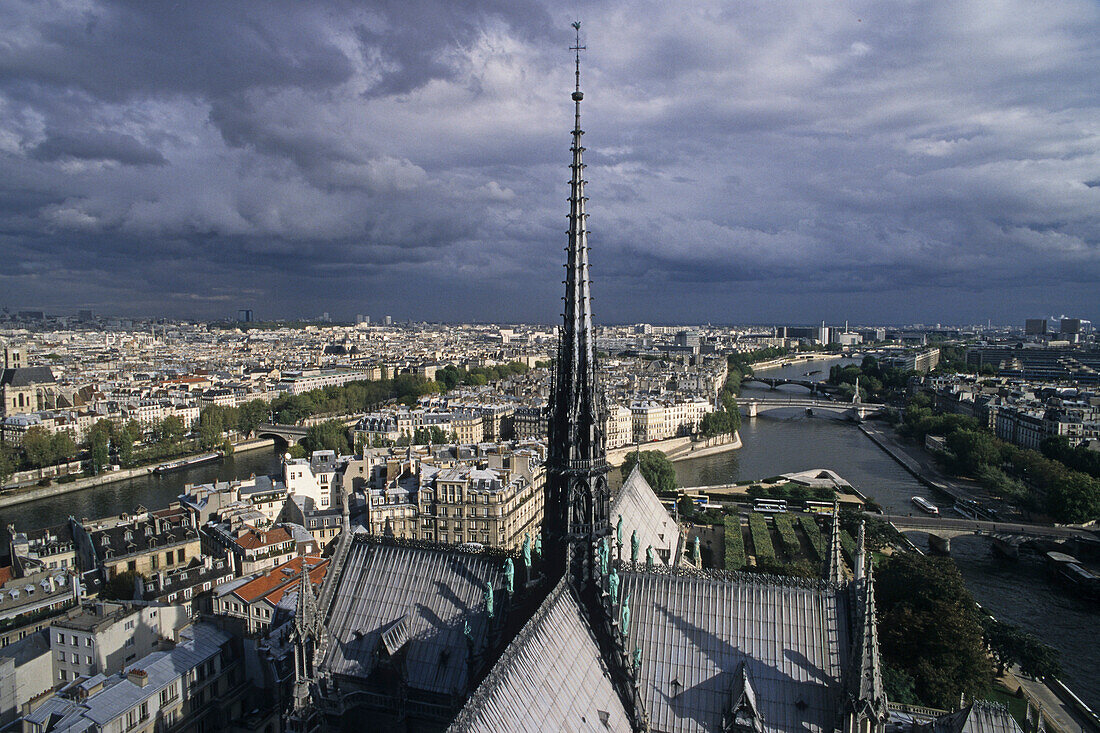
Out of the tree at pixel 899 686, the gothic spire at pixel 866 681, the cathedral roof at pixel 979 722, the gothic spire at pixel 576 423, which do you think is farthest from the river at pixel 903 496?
the gothic spire at pixel 576 423

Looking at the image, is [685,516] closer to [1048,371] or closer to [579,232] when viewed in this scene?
[579,232]

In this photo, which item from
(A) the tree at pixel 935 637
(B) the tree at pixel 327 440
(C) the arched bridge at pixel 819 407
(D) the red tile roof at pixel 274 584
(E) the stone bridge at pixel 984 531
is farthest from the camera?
(C) the arched bridge at pixel 819 407

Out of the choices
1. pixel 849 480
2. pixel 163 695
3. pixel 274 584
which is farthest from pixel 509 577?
pixel 849 480

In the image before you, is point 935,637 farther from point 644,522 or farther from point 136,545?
point 136,545

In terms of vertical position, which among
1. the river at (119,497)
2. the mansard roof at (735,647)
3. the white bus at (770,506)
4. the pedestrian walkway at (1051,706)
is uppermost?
the mansard roof at (735,647)

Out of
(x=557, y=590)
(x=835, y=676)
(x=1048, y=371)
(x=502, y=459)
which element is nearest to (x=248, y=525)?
(x=502, y=459)

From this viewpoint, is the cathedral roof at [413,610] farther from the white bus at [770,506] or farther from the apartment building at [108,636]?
the white bus at [770,506]

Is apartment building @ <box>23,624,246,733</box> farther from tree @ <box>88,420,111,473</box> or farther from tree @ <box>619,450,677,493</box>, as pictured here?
tree @ <box>88,420,111,473</box>
